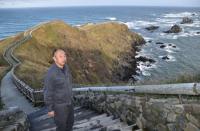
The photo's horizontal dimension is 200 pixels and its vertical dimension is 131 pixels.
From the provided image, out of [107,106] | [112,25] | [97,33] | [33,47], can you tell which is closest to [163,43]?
[112,25]

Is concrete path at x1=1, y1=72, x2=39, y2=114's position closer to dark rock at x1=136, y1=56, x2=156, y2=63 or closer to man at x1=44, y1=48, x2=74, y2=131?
man at x1=44, y1=48, x2=74, y2=131

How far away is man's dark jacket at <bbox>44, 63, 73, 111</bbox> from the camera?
838cm

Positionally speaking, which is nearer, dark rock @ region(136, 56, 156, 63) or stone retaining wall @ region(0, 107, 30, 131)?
stone retaining wall @ region(0, 107, 30, 131)

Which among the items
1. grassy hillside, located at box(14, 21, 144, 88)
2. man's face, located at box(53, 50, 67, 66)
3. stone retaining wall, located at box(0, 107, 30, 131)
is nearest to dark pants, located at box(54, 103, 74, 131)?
man's face, located at box(53, 50, 67, 66)

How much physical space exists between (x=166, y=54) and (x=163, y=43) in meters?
18.1

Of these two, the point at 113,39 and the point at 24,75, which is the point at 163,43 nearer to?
the point at 113,39

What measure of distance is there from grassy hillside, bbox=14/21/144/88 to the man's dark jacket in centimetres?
4036

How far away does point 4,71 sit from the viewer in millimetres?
46250

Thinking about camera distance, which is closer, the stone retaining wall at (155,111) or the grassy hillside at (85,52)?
the stone retaining wall at (155,111)

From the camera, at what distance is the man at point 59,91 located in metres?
8.37

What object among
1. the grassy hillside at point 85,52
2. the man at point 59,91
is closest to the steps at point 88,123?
the man at point 59,91

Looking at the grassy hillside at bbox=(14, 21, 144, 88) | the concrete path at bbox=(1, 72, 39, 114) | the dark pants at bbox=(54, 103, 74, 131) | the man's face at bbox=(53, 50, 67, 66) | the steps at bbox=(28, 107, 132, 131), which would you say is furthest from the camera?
the grassy hillside at bbox=(14, 21, 144, 88)

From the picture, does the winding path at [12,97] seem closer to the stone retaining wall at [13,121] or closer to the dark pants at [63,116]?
the stone retaining wall at [13,121]

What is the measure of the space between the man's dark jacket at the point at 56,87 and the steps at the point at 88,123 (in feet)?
7.78
